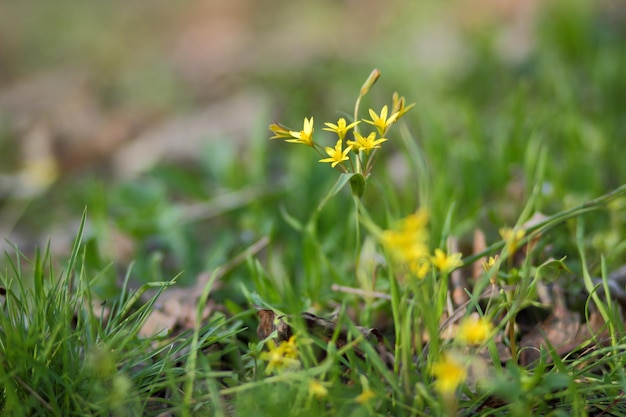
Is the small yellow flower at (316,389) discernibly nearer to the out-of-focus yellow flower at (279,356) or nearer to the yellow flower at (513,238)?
the out-of-focus yellow flower at (279,356)

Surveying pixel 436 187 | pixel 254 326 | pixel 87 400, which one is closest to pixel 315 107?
pixel 436 187

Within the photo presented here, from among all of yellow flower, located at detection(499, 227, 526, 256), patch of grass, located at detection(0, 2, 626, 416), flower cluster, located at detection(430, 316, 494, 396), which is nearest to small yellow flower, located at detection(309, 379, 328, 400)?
patch of grass, located at detection(0, 2, 626, 416)

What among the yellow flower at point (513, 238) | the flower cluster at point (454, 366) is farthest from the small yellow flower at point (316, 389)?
the yellow flower at point (513, 238)

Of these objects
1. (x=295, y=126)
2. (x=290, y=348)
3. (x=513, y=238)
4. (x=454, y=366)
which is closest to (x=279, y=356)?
(x=290, y=348)

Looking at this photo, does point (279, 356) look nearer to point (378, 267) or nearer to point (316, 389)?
point (316, 389)

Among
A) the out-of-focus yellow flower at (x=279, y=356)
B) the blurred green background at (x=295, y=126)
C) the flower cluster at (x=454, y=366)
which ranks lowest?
the blurred green background at (x=295, y=126)

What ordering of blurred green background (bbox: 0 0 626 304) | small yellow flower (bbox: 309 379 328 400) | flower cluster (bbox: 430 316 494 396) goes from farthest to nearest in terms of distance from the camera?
blurred green background (bbox: 0 0 626 304) → small yellow flower (bbox: 309 379 328 400) → flower cluster (bbox: 430 316 494 396)

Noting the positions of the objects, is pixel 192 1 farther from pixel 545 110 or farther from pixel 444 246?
pixel 444 246

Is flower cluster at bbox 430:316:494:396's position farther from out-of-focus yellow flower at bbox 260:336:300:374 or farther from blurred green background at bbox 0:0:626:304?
blurred green background at bbox 0:0:626:304
